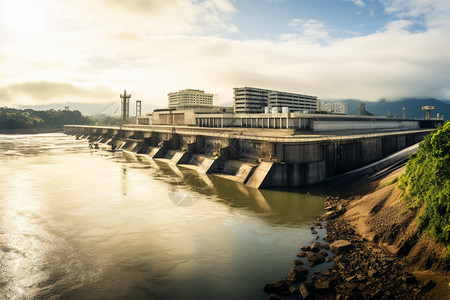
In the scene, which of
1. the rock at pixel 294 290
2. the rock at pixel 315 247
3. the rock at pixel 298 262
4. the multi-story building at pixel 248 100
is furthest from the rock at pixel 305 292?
the multi-story building at pixel 248 100

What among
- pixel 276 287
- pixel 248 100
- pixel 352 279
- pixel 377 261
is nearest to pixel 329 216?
pixel 377 261

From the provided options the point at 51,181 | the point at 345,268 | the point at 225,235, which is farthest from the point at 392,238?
the point at 51,181

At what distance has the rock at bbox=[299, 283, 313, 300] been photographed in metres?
16.8

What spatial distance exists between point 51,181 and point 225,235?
36.3 metres

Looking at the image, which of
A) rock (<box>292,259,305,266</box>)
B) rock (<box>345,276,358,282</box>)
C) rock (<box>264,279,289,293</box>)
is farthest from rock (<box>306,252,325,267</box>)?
rock (<box>264,279,289,293</box>)

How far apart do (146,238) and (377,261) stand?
1850 cm

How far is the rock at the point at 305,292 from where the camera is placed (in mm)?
16828

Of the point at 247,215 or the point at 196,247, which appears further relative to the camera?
the point at 247,215

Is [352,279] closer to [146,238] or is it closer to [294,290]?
[294,290]

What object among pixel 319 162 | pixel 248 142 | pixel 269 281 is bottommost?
pixel 269 281

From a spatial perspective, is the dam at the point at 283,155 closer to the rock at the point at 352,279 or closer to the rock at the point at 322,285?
the rock at the point at 352,279

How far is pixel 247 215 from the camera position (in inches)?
1283

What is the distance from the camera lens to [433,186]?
832 inches

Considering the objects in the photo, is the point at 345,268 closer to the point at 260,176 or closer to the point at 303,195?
the point at 303,195
